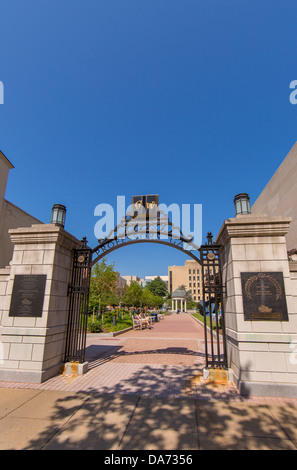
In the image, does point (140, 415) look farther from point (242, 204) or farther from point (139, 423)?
point (242, 204)

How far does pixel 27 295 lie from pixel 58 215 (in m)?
2.71

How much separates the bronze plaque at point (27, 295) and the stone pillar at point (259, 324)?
5.38 meters

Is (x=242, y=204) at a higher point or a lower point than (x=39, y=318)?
higher

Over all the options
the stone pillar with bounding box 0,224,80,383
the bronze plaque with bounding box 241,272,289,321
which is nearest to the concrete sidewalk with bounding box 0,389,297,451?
the stone pillar with bounding box 0,224,80,383

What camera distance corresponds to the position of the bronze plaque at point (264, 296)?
591 cm

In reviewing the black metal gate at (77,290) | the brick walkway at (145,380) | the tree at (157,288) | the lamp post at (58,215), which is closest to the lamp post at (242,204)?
the brick walkway at (145,380)

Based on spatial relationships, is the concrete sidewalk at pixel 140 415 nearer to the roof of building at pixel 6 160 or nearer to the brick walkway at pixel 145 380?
the brick walkway at pixel 145 380

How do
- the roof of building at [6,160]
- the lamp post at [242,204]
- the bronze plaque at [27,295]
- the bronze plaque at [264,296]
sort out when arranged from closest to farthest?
the bronze plaque at [264,296] < the bronze plaque at [27,295] < the lamp post at [242,204] < the roof of building at [6,160]

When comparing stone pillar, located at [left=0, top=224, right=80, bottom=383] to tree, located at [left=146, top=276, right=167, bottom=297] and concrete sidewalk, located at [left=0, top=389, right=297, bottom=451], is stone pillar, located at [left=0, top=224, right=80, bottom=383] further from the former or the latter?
tree, located at [left=146, top=276, right=167, bottom=297]

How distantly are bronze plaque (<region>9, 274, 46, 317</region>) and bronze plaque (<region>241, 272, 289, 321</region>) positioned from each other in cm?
561

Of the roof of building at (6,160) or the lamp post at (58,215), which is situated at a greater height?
the roof of building at (6,160)

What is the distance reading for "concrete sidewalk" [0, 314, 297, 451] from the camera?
371 centimetres

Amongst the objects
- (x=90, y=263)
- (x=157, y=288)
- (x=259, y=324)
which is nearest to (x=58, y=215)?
(x=90, y=263)

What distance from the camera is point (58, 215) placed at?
8109mm
